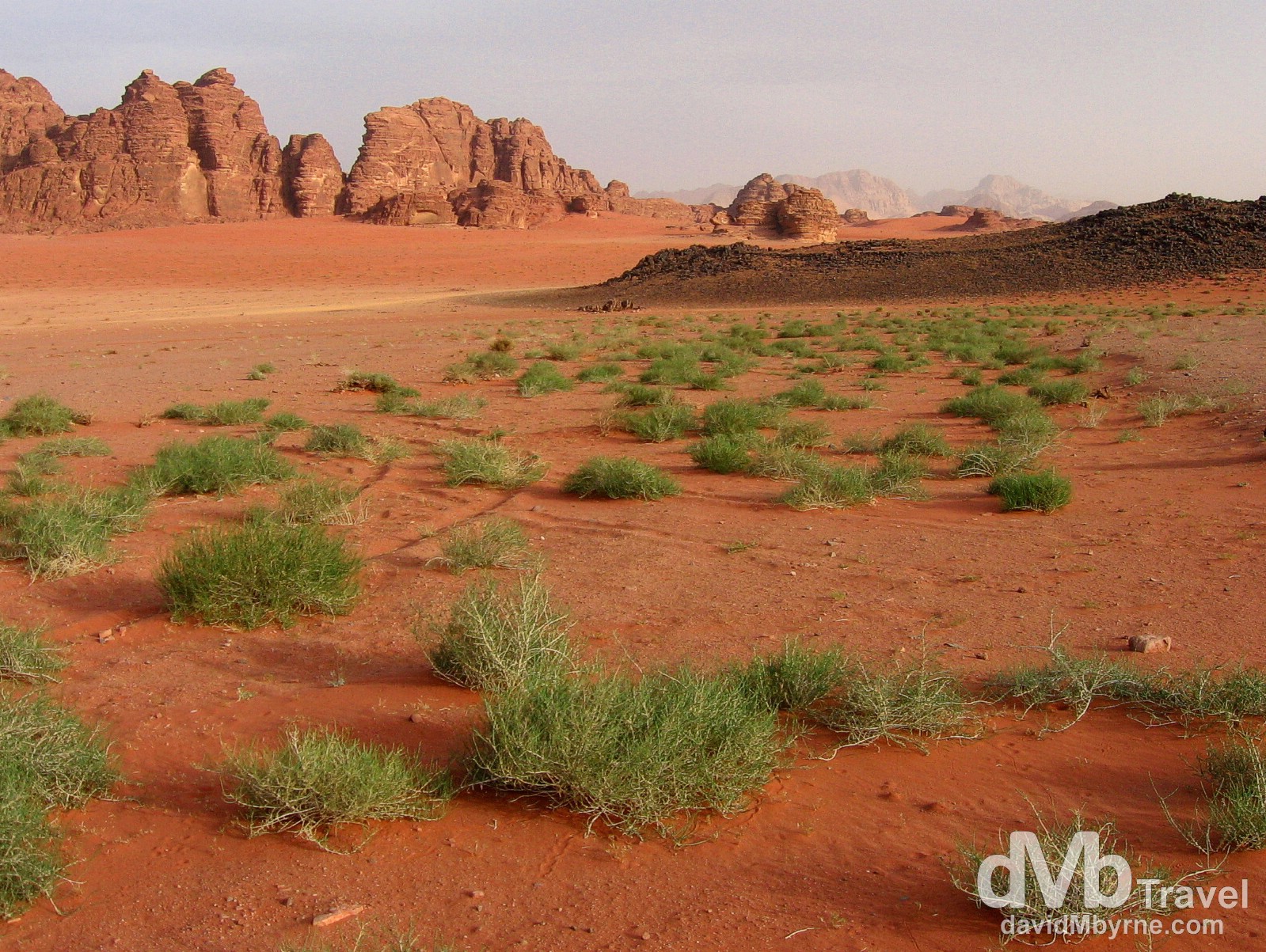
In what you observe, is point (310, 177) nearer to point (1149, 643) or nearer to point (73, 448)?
point (73, 448)

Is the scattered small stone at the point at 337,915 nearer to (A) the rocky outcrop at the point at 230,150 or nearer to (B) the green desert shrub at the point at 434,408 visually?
(B) the green desert shrub at the point at 434,408

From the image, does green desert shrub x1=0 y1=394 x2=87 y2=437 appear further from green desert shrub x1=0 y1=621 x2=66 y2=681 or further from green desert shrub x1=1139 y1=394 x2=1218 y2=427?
green desert shrub x1=1139 y1=394 x2=1218 y2=427

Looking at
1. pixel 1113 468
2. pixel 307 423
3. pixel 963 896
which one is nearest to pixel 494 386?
pixel 307 423

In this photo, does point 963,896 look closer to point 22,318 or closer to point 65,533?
point 65,533

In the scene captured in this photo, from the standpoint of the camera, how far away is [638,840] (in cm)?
351

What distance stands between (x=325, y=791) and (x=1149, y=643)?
422 centimetres

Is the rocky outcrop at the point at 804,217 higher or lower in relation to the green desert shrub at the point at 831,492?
higher

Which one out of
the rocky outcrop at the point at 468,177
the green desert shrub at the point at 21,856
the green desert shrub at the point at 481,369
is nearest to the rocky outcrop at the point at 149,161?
the rocky outcrop at the point at 468,177

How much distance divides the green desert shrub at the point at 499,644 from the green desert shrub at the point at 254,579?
127 cm

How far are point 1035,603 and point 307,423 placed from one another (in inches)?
389

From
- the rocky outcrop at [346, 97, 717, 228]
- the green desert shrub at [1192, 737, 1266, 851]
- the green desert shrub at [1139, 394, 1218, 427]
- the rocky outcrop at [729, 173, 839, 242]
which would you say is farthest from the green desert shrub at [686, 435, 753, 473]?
the rocky outcrop at [346, 97, 717, 228]

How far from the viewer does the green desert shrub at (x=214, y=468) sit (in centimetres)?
896

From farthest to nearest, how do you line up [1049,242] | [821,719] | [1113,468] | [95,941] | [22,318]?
[1049,242] → [22,318] → [1113,468] → [821,719] → [95,941]

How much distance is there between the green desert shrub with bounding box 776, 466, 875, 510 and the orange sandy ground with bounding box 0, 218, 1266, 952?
154mm
